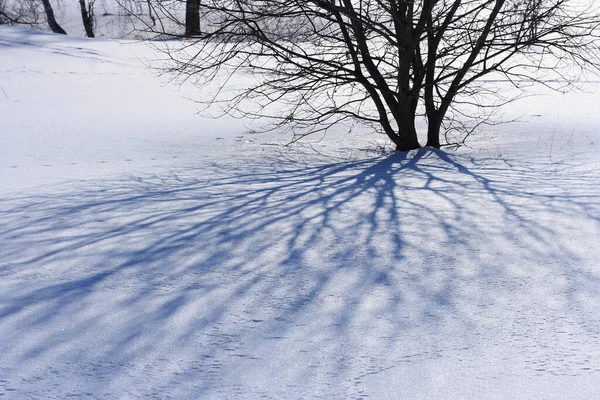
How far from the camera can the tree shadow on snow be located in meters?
2.49

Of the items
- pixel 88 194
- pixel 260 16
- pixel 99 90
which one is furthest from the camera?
pixel 99 90

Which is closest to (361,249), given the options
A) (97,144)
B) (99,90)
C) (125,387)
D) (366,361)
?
(366,361)

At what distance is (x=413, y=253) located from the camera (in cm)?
353

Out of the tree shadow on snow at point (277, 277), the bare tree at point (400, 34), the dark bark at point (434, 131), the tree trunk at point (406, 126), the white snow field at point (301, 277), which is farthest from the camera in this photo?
the dark bark at point (434, 131)

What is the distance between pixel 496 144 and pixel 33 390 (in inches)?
242

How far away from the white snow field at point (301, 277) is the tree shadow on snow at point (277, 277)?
0.04ft

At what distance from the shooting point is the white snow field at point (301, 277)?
237 centimetres

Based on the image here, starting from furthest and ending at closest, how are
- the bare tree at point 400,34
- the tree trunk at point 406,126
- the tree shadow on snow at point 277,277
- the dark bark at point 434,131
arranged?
the dark bark at point 434,131 → the tree trunk at point 406,126 → the bare tree at point 400,34 → the tree shadow on snow at point 277,277

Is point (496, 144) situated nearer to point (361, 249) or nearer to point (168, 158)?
point (168, 158)

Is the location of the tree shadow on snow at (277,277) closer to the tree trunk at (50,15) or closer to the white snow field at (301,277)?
the white snow field at (301,277)

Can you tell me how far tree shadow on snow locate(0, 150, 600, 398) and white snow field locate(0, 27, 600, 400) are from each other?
1 centimetres

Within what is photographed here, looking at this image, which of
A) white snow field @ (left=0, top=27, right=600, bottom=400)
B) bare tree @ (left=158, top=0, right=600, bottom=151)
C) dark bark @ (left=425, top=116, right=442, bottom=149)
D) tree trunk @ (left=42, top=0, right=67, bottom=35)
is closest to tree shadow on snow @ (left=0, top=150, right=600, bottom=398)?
white snow field @ (left=0, top=27, right=600, bottom=400)

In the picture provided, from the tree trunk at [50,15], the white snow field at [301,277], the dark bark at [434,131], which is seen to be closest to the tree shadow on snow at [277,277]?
the white snow field at [301,277]

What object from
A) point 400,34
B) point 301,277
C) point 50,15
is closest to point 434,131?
point 400,34
